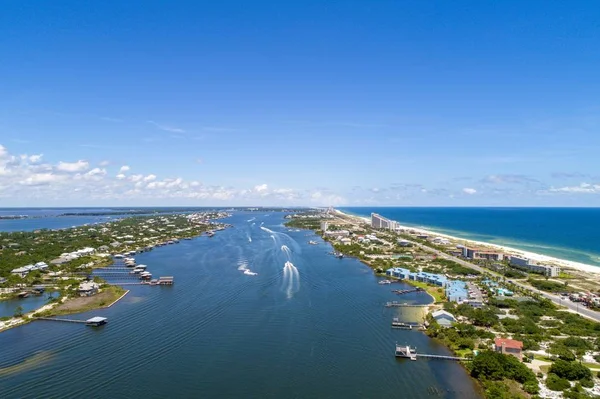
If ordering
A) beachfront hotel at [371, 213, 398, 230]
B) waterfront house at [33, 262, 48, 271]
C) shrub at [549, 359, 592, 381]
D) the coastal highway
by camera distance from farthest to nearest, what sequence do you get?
beachfront hotel at [371, 213, 398, 230]
waterfront house at [33, 262, 48, 271]
the coastal highway
shrub at [549, 359, 592, 381]

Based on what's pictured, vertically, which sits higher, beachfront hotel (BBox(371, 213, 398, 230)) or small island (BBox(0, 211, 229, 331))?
beachfront hotel (BBox(371, 213, 398, 230))

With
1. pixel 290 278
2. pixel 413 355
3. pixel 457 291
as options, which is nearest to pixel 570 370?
pixel 413 355

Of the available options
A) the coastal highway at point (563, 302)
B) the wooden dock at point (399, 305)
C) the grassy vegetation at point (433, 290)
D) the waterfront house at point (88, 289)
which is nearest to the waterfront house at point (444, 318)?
the wooden dock at point (399, 305)

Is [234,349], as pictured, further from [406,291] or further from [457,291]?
[457,291]

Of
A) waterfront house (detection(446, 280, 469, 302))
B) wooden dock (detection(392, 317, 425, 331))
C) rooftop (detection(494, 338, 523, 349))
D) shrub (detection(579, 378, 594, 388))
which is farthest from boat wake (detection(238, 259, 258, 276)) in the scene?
shrub (detection(579, 378, 594, 388))

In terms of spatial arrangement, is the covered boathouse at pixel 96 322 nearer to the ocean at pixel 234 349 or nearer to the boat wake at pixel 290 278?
the ocean at pixel 234 349

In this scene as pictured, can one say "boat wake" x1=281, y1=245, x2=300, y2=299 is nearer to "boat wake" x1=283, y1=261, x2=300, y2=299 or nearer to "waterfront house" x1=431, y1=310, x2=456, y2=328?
"boat wake" x1=283, y1=261, x2=300, y2=299

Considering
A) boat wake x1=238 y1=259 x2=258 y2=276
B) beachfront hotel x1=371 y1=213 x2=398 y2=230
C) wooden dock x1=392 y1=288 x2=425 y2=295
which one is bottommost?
wooden dock x1=392 y1=288 x2=425 y2=295
